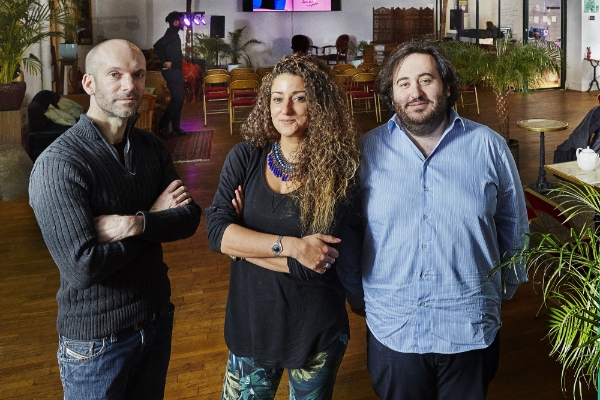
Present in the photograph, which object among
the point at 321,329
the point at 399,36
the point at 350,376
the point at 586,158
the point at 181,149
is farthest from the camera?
the point at 399,36

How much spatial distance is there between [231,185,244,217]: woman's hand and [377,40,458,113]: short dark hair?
20.3 inches

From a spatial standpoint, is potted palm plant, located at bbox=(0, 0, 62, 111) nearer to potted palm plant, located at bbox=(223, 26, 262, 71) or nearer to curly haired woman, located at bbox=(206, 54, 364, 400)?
curly haired woman, located at bbox=(206, 54, 364, 400)

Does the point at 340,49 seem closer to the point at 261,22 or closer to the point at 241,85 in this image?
the point at 261,22

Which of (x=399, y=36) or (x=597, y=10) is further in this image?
(x=399, y=36)

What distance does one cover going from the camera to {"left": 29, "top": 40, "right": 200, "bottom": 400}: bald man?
1.67m

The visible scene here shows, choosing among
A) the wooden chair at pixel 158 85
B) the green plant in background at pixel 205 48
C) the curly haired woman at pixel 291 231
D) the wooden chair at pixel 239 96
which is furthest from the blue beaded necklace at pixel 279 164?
the green plant in background at pixel 205 48

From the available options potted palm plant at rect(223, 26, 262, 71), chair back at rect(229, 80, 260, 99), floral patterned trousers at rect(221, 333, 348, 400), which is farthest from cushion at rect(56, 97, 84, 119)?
potted palm plant at rect(223, 26, 262, 71)

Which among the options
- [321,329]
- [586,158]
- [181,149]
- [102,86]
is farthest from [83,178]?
[181,149]

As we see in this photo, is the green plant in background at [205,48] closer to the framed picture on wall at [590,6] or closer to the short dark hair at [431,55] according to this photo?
the framed picture on wall at [590,6]

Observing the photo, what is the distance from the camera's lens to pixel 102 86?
1786mm

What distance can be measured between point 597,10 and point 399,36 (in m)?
4.75

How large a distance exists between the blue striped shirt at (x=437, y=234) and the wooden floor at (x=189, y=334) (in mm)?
1300

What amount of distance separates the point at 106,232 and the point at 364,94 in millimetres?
9445

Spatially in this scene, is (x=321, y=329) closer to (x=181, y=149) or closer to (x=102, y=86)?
(x=102, y=86)
